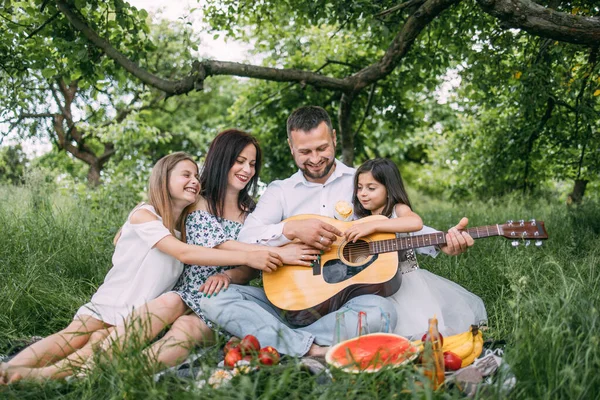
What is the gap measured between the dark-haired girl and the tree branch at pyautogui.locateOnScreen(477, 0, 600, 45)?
1.25 m

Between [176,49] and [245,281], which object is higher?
[176,49]

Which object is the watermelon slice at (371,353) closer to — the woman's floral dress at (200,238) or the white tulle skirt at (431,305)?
the white tulle skirt at (431,305)

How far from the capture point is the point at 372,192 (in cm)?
327

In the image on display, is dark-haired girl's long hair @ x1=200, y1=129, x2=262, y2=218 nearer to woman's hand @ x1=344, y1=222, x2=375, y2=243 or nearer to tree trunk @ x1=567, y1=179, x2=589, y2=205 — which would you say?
woman's hand @ x1=344, y1=222, x2=375, y2=243

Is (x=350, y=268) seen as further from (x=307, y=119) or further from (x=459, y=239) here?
(x=307, y=119)

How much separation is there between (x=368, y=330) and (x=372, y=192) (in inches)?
36.3

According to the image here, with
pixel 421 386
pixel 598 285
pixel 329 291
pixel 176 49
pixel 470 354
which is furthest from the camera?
pixel 176 49

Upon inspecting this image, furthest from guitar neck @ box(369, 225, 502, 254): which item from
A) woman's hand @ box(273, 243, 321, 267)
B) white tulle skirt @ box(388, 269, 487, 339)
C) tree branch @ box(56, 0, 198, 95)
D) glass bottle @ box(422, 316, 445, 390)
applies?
tree branch @ box(56, 0, 198, 95)

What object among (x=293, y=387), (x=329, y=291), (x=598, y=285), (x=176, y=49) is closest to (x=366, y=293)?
(x=329, y=291)

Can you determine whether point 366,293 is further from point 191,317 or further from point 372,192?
point 191,317

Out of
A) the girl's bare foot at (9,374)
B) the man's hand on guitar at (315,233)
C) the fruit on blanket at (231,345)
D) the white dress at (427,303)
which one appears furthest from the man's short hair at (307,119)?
the girl's bare foot at (9,374)

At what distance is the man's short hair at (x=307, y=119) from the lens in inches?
133

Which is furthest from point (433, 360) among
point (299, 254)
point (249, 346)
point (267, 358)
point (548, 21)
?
point (548, 21)

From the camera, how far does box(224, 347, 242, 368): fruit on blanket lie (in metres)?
2.33
